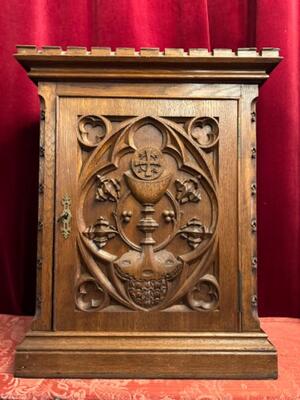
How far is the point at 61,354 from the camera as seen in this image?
788mm

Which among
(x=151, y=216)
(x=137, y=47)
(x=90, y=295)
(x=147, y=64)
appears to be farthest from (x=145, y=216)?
(x=137, y=47)

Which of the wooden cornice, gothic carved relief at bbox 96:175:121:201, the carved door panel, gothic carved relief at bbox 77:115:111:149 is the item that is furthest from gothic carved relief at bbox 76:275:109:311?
the wooden cornice

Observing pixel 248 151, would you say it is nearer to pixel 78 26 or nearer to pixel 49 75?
pixel 49 75

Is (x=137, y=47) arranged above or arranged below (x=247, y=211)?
above

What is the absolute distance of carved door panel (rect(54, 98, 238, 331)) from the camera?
0.82 m

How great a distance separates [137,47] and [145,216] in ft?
1.93

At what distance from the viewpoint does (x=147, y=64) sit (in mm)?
814

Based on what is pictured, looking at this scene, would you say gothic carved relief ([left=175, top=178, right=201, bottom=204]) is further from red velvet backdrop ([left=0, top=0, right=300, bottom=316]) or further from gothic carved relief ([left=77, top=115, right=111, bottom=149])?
red velvet backdrop ([left=0, top=0, right=300, bottom=316])

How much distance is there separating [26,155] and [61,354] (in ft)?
2.05

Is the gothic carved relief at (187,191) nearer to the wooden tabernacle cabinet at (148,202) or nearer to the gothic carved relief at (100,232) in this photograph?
the wooden tabernacle cabinet at (148,202)

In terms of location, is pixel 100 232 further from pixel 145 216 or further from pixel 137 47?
pixel 137 47

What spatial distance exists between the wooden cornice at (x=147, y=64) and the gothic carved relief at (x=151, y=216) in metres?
0.09

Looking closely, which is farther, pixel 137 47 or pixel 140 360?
pixel 137 47

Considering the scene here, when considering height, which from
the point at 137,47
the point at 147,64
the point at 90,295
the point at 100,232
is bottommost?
the point at 90,295
